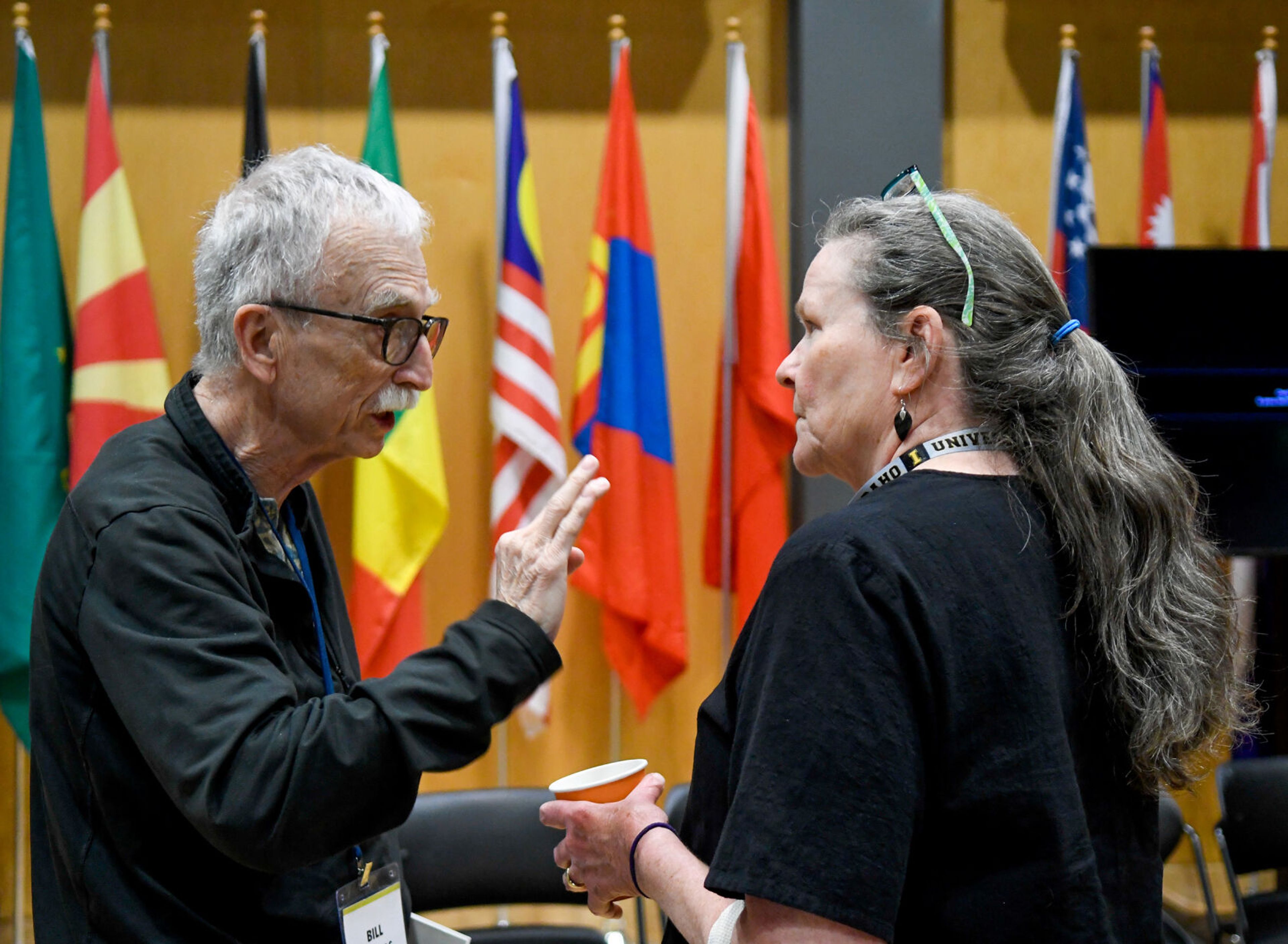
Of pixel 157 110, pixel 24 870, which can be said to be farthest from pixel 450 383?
pixel 24 870

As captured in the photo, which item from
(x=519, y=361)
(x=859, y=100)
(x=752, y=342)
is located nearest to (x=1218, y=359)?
(x=752, y=342)

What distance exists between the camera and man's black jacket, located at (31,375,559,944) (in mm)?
1158

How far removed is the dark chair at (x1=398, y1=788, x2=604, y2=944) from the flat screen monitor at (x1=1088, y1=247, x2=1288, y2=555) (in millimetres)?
1848

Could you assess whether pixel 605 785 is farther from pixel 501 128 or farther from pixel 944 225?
pixel 501 128

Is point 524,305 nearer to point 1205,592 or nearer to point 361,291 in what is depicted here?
point 361,291

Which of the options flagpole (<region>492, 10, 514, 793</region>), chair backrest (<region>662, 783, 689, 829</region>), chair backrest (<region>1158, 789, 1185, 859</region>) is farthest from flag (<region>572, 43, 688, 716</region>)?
chair backrest (<region>1158, 789, 1185, 859</region>)

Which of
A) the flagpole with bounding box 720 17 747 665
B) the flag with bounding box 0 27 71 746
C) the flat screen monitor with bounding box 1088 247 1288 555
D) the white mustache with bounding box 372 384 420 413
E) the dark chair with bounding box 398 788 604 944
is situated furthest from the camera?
the flagpole with bounding box 720 17 747 665

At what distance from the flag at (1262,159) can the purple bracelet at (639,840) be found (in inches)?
131

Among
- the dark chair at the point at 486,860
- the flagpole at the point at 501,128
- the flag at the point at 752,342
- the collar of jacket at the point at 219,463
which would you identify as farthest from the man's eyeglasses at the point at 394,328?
the flag at the point at 752,342

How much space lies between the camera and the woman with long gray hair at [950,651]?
103cm

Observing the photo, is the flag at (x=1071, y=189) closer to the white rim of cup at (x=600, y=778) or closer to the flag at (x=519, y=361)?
the flag at (x=519, y=361)

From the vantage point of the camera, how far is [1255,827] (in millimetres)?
2945

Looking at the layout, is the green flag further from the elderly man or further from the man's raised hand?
the man's raised hand

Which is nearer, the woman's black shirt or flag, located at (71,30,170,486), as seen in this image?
the woman's black shirt
